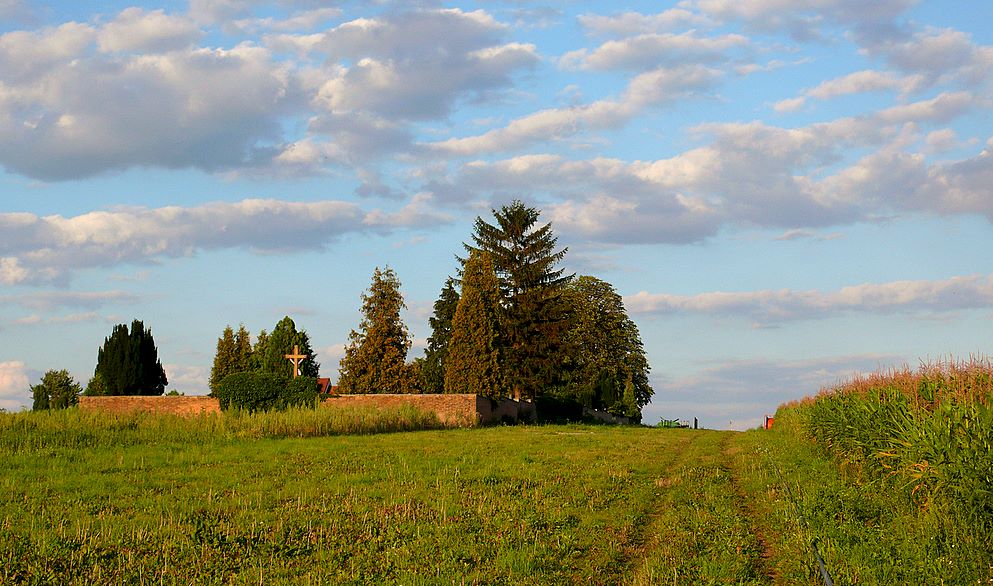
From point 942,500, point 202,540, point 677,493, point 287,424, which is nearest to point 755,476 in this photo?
point 677,493

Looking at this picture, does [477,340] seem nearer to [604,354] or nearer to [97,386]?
[604,354]

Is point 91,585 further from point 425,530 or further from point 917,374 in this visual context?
point 917,374

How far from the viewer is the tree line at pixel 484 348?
54.9 m

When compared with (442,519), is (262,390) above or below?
above

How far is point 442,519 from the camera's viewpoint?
12.8 m

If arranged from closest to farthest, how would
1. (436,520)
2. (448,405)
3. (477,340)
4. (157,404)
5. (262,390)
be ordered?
(436,520) → (448,405) → (262,390) → (157,404) → (477,340)

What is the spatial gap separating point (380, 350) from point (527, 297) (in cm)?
1152

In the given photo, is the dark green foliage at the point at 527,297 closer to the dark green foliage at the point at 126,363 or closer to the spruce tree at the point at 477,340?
the spruce tree at the point at 477,340

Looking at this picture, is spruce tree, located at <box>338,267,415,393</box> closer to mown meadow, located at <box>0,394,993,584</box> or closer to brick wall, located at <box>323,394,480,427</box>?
brick wall, located at <box>323,394,480,427</box>

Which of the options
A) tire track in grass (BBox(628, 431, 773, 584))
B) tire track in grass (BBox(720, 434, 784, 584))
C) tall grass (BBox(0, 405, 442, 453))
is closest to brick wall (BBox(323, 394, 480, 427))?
tall grass (BBox(0, 405, 442, 453))

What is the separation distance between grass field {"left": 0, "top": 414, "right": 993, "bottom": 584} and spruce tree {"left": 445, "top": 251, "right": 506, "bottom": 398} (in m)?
30.4

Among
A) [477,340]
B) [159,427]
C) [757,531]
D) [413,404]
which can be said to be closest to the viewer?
[757,531]

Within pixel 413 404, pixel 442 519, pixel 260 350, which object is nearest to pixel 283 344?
pixel 260 350

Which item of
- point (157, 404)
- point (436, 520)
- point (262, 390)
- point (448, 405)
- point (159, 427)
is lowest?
point (436, 520)
